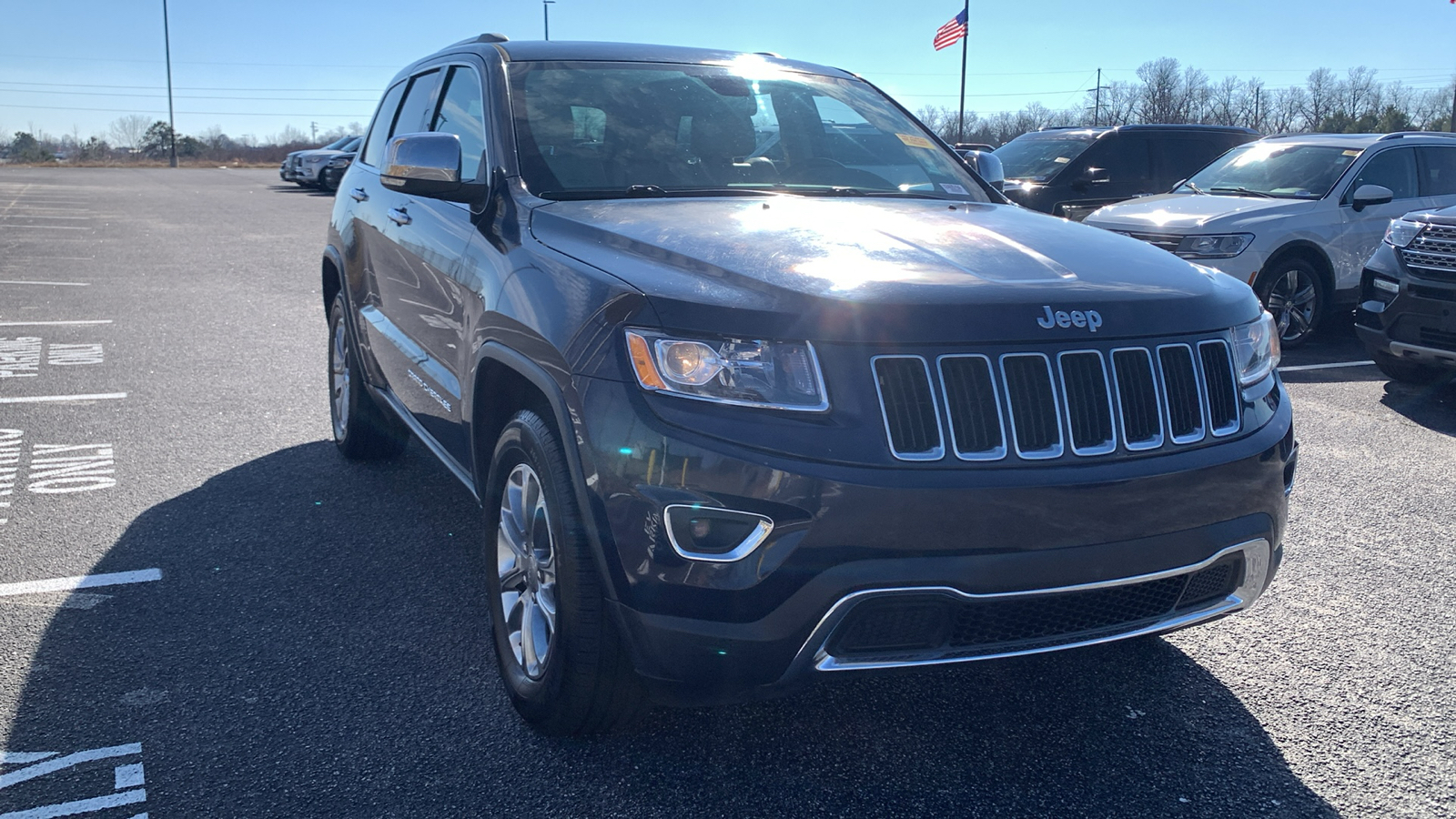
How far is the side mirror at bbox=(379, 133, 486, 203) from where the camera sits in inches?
137

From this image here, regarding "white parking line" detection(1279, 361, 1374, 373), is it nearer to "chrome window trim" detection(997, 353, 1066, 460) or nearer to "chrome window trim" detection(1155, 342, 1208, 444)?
"chrome window trim" detection(1155, 342, 1208, 444)

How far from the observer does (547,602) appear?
9.45 ft

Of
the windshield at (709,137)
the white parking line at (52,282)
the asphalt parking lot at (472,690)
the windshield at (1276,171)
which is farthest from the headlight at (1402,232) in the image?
the white parking line at (52,282)

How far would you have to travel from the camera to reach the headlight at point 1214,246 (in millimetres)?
8945

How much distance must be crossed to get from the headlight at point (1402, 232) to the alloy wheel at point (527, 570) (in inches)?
251

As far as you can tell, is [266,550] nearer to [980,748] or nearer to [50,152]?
[980,748]

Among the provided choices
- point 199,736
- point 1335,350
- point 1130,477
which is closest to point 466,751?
point 199,736

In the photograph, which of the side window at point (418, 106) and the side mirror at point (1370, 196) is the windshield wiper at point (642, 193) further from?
the side mirror at point (1370, 196)

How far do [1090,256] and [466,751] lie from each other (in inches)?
79.6

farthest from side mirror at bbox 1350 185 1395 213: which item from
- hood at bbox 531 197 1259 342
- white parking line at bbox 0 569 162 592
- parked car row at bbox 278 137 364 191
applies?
parked car row at bbox 278 137 364 191

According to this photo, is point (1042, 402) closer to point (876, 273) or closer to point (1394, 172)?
point (876, 273)

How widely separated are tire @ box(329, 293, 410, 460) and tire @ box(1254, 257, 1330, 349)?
23.1 ft

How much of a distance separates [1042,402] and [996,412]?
116 mm

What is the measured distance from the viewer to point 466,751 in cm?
290
